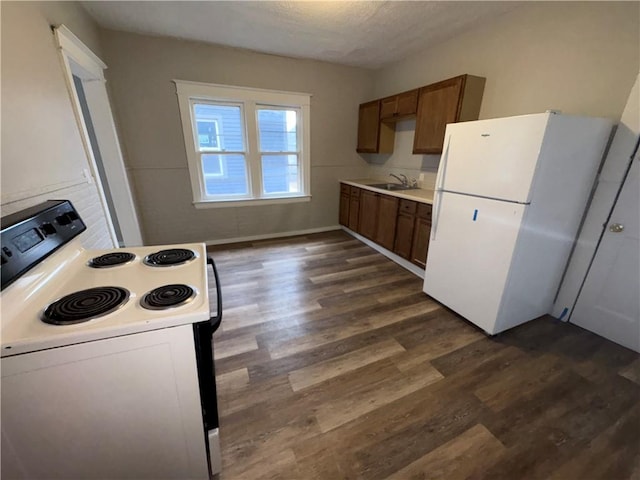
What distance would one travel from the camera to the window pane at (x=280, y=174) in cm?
410

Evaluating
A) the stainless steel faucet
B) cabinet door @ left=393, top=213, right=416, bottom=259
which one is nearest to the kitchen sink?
the stainless steel faucet

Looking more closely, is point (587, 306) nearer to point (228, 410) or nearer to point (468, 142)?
point (468, 142)

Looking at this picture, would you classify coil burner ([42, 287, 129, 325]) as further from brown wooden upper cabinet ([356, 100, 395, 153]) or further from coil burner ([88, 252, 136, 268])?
brown wooden upper cabinet ([356, 100, 395, 153])

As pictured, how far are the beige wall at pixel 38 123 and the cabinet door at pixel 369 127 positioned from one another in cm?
341

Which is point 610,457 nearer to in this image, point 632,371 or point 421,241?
point 632,371

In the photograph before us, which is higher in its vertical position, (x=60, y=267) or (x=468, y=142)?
(x=468, y=142)

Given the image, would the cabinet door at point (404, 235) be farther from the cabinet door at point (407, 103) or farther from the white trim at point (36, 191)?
the white trim at point (36, 191)

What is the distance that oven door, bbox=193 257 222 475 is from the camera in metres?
0.93

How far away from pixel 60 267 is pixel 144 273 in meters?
0.39

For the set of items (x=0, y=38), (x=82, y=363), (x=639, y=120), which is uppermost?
(x=0, y=38)

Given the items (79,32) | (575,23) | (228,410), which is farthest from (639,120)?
(79,32)

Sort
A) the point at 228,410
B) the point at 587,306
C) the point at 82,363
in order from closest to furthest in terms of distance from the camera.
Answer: the point at 82,363 < the point at 228,410 < the point at 587,306

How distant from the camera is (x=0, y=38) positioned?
1.26 m

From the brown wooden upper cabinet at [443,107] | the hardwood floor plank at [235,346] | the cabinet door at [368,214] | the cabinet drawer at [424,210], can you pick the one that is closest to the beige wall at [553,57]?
the brown wooden upper cabinet at [443,107]
